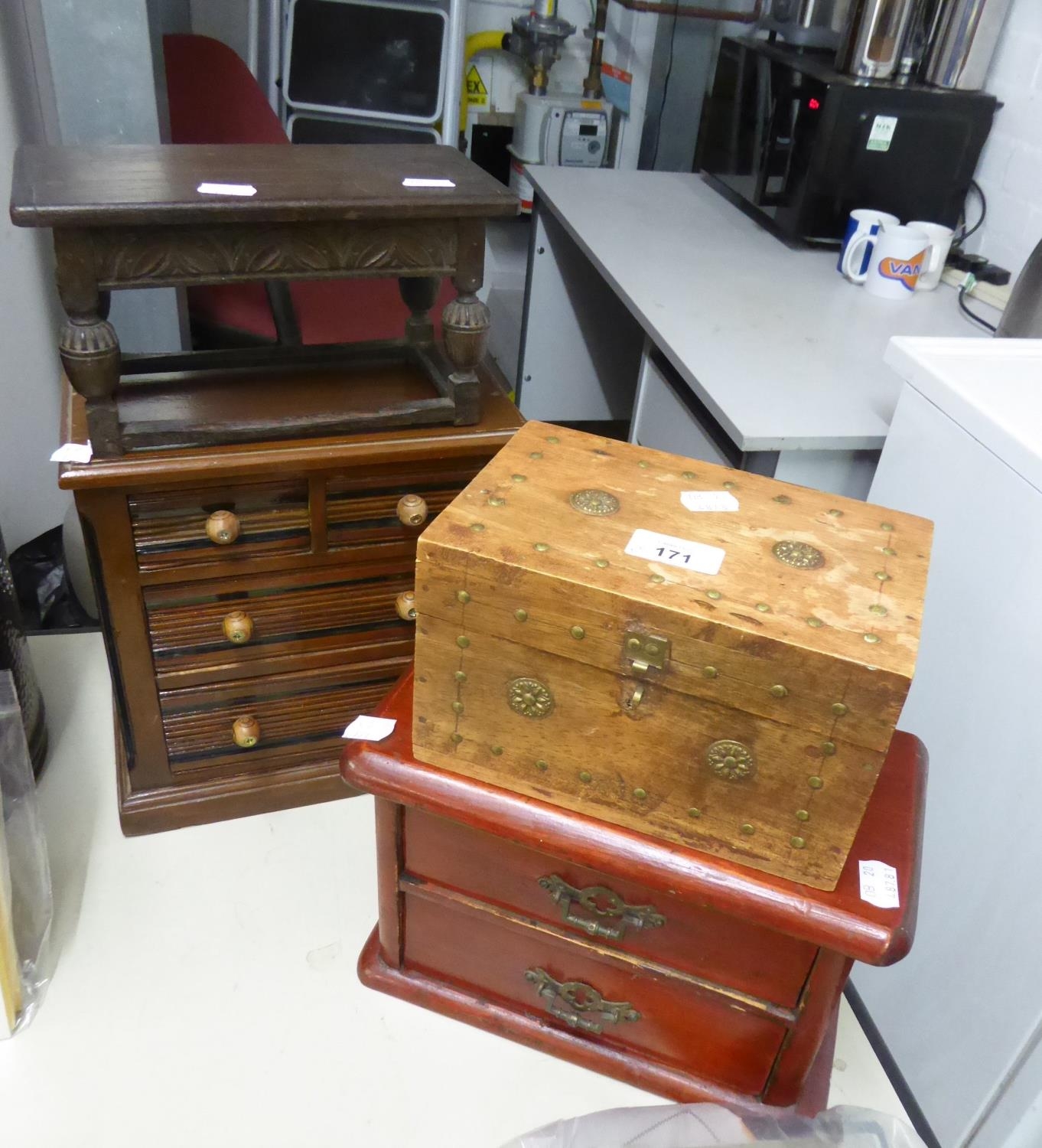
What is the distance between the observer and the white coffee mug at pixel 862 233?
1577 mm

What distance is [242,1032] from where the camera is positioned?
3.00 ft

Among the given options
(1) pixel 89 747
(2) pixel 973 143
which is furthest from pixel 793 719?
(2) pixel 973 143

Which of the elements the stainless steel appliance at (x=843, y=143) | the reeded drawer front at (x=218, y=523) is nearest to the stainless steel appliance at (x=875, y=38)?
the stainless steel appliance at (x=843, y=143)

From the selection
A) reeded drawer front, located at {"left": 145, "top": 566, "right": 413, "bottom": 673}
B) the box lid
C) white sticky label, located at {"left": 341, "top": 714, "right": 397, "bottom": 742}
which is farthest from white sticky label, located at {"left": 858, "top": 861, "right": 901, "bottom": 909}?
reeded drawer front, located at {"left": 145, "top": 566, "right": 413, "bottom": 673}

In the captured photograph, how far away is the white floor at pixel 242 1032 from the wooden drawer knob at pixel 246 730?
117 millimetres

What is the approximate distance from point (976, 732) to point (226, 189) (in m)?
0.88

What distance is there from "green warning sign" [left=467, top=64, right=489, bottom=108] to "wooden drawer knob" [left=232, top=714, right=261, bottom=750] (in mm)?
2672

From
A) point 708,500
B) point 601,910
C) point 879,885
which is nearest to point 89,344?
point 708,500

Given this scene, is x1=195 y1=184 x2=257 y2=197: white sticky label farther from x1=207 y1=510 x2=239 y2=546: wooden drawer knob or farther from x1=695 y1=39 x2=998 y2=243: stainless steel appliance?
x1=695 y1=39 x2=998 y2=243: stainless steel appliance

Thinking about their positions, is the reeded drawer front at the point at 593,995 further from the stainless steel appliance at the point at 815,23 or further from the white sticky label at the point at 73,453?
the stainless steel appliance at the point at 815,23

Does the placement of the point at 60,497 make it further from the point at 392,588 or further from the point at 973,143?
the point at 973,143

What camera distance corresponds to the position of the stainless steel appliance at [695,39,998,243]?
5.19ft

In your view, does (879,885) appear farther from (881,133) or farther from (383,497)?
(881,133)

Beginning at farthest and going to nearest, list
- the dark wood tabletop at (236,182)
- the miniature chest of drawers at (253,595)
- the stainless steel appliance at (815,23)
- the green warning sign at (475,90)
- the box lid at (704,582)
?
the green warning sign at (475,90)
the stainless steel appliance at (815,23)
the miniature chest of drawers at (253,595)
the dark wood tabletop at (236,182)
the box lid at (704,582)
